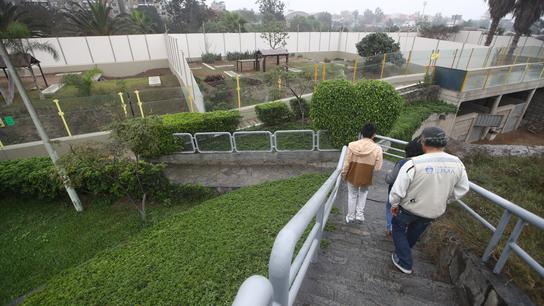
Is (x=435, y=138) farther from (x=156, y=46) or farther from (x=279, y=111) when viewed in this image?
(x=156, y=46)

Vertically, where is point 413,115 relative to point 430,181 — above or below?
below

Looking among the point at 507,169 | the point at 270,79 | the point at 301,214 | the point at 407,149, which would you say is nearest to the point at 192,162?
the point at 270,79

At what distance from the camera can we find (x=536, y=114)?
16953 millimetres

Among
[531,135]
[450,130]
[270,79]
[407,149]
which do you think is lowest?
[531,135]

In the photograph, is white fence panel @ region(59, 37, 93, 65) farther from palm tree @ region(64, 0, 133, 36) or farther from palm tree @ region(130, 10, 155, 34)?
palm tree @ region(130, 10, 155, 34)

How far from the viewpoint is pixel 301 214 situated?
1.47m

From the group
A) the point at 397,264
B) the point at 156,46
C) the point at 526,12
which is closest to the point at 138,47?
the point at 156,46

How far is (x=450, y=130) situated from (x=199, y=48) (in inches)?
916

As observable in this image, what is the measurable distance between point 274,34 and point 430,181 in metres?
26.7

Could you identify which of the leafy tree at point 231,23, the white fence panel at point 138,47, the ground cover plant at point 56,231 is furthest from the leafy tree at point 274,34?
the ground cover plant at point 56,231

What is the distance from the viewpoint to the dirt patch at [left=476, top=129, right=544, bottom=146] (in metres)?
15.6

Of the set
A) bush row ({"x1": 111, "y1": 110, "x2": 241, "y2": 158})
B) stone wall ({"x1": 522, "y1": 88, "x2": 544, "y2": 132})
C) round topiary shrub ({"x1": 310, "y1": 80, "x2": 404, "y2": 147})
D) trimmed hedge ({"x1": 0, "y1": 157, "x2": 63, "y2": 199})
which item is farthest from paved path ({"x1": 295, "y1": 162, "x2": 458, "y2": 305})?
stone wall ({"x1": 522, "y1": 88, "x2": 544, "y2": 132})

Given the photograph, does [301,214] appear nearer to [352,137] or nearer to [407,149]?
[407,149]

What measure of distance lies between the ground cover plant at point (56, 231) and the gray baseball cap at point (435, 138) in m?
6.18
